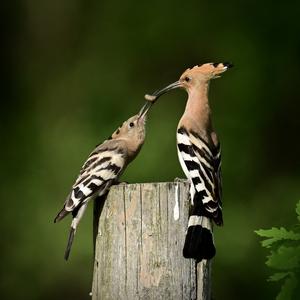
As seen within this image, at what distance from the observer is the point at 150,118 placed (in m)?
7.23

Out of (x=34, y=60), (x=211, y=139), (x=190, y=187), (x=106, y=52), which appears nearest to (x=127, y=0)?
(x=106, y=52)

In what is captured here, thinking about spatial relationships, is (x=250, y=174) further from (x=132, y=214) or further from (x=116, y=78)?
(x=132, y=214)

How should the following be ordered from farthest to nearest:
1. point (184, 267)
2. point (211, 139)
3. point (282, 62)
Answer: point (282, 62)
point (211, 139)
point (184, 267)

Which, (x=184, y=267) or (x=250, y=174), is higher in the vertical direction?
(x=250, y=174)

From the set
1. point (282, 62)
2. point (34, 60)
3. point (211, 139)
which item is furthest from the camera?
point (34, 60)

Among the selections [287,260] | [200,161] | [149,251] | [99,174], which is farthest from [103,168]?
[287,260]

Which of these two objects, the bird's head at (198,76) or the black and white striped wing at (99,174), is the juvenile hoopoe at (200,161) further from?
the black and white striped wing at (99,174)

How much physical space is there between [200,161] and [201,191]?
36cm

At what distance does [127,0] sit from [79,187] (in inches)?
176

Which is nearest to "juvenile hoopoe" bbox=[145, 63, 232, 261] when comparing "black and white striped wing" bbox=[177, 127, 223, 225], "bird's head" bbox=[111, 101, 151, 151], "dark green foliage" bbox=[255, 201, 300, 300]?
"black and white striped wing" bbox=[177, 127, 223, 225]

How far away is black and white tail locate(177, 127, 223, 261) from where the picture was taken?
3.00 meters

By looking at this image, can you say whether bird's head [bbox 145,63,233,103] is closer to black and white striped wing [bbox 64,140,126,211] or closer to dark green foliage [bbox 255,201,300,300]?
black and white striped wing [bbox 64,140,126,211]

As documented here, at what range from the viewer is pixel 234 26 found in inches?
303

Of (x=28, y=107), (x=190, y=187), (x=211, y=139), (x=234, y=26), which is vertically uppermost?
(x=234, y=26)
